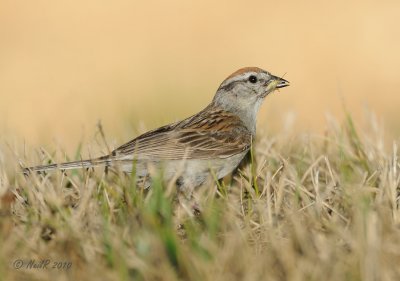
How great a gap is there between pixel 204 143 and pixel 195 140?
0.29 feet

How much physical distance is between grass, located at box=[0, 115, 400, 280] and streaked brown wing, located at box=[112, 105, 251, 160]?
39 cm

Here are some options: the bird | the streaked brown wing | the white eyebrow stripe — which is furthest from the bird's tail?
the white eyebrow stripe

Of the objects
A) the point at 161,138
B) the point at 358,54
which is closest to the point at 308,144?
the point at 161,138

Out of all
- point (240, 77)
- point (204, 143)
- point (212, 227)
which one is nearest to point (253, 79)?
point (240, 77)

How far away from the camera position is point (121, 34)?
15.1m

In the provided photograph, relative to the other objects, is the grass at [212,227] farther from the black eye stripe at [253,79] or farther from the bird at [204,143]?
the black eye stripe at [253,79]

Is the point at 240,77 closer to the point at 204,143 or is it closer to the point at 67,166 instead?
the point at 204,143

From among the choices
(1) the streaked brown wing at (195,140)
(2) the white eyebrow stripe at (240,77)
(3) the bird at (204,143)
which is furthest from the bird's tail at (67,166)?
(2) the white eyebrow stripe at (240,77)

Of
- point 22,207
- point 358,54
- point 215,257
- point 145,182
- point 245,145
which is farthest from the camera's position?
point 358,54

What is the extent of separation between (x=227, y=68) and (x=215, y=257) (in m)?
9.72

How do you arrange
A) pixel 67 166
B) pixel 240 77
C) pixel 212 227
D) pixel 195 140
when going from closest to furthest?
pixel 212 227
pixel 67 166
pixel 195 140
pixel 240 77

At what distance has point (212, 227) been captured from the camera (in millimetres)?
5086

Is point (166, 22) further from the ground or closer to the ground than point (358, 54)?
further from the ground

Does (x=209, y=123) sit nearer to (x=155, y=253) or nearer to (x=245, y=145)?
(x=245, y=145)
